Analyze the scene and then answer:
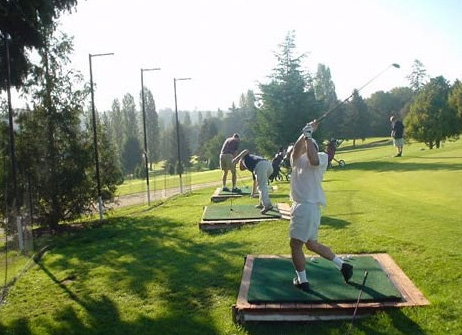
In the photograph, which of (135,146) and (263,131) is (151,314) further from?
(135,146)

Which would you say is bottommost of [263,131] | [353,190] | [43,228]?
[43,228]

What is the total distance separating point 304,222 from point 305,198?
1.08 feet

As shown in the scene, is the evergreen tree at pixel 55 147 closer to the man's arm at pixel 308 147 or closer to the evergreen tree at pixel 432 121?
the man's arm at pixel 308 147

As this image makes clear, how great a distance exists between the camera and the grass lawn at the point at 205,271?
6141mm

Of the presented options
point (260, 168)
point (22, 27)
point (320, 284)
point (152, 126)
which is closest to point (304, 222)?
point (320, 284)

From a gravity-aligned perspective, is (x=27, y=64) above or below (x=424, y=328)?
above

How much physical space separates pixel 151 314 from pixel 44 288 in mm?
3128

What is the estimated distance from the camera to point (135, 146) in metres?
88.8

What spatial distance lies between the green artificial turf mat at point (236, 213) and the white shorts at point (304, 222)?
5.40 m

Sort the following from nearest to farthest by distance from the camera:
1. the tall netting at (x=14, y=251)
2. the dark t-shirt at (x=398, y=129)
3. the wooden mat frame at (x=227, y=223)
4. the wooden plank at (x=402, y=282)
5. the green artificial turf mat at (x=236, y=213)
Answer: the wooden plank at (x=402, y=282) < the tall netting at (x=14, y=251) < the wooden mat frame at (x=227, y=223) < the green artificial turf mat at (x=236, y=213) < the dark t-shirt at (x=398, y=129)

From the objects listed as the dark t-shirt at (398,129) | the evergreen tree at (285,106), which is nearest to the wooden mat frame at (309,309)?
the dark t-shirt at (398,129)

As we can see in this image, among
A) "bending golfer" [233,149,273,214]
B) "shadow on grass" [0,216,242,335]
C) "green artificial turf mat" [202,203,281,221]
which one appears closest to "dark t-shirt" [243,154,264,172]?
"bending golfer" [233,149,273,214]

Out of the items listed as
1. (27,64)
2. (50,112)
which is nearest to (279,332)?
(27,64)

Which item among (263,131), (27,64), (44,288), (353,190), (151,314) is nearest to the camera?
(151,314)
